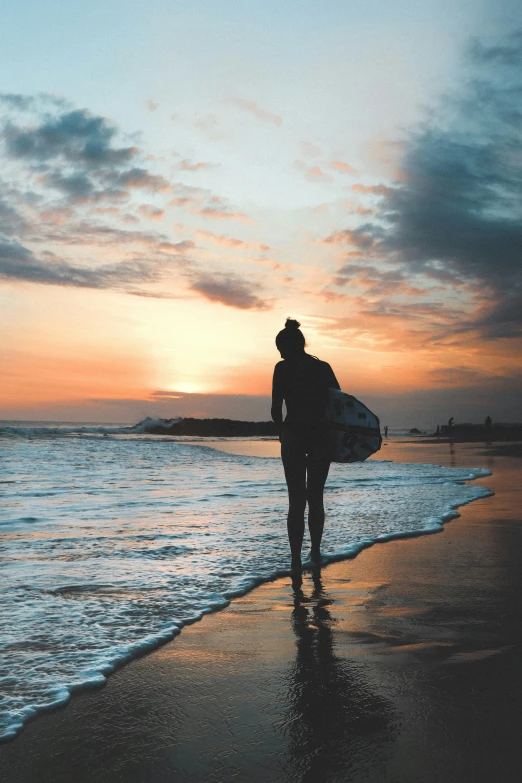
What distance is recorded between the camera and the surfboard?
5.66 meters

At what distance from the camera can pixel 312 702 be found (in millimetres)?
2518

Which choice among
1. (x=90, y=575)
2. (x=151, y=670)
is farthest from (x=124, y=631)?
(x=90, y=575)

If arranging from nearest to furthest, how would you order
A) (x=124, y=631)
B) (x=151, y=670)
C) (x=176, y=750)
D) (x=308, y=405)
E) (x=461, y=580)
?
1. (x=176, y=750)
2. (x=151, y=670)
3. (x=124, y=631)
4. (x=461, y=580)
5. (x=308, y=405)

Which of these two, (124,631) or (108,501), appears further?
(108,501)

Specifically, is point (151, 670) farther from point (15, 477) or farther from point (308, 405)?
point (15, 477)

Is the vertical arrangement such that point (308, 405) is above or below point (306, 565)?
above

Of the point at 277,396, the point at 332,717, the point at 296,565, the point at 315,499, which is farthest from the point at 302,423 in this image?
the point at 332,717

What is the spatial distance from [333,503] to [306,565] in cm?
439

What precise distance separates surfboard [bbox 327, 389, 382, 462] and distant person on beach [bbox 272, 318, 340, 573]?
20 centimetres

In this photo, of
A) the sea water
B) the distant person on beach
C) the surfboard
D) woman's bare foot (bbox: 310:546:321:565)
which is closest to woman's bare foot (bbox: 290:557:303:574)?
the sea water

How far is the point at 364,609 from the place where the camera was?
395cm

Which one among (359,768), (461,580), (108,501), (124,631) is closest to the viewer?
(359,768)

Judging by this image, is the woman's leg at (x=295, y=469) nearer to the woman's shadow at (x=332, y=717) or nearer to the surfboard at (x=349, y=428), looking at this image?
the surfboard at (x=349, y=428)

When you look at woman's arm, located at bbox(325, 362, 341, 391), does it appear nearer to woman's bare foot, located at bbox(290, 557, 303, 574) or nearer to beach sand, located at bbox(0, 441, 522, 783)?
woman's bare foot, located at bbox(290, 557, 303, 574)
